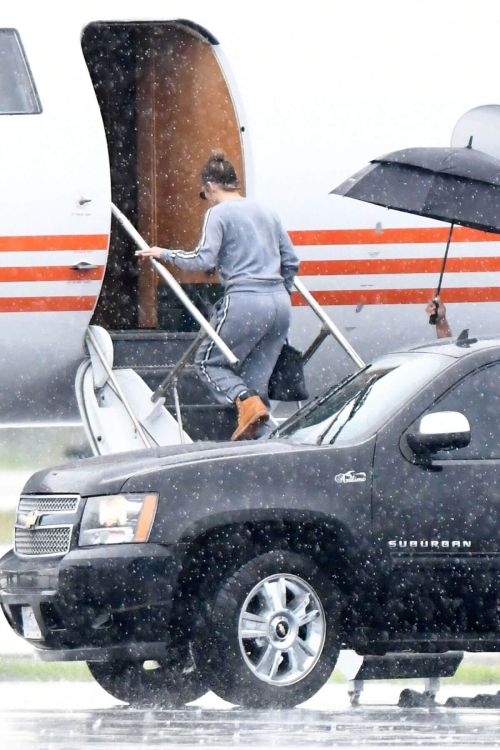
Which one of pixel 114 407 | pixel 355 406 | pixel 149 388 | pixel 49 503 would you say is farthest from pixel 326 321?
pixel 49 503

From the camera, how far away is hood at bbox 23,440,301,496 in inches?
355

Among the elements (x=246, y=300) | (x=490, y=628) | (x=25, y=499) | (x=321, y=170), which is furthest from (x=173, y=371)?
(x=490, y=628)

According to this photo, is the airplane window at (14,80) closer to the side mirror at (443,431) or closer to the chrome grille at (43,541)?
the chrome grille at (43,541)

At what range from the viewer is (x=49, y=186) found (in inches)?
476

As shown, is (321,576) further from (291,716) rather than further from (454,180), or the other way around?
(454,180)

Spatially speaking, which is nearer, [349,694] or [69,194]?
[349,694]

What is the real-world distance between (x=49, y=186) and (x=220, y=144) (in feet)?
5.50

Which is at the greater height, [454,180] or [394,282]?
[454,180]

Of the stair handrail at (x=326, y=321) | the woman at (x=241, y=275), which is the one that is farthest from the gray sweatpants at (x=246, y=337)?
the stair handrail at (x=326, y=321)

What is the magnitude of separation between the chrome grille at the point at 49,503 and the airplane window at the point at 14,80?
322 cm

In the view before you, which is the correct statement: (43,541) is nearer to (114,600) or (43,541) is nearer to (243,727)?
(114,600)

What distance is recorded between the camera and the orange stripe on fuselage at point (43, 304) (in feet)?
39.9

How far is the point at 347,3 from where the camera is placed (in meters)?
13.1

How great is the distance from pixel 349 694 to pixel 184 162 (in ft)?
15.7
